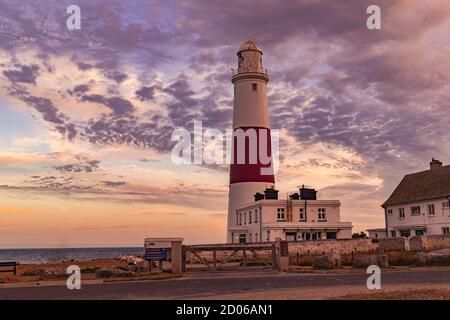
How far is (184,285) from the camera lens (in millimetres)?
22438

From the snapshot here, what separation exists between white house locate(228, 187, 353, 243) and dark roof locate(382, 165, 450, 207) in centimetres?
890

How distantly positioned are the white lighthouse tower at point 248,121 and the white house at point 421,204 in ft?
51.8

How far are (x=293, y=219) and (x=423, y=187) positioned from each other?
609 inches

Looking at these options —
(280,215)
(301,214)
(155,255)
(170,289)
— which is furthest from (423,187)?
(170,289)

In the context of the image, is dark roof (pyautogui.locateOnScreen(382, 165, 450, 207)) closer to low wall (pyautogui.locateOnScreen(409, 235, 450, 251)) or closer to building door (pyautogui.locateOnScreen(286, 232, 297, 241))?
low wall (pyautogui.locateOnScreen(409, 235, 450, 251))

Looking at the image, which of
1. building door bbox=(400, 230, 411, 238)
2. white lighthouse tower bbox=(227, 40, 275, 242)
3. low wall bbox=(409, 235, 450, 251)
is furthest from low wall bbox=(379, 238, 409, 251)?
white lighthouse tower bbox=(227, 40, 275, 242)

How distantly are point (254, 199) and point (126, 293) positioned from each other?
39296mm

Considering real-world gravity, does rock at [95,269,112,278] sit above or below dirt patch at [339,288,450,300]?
below

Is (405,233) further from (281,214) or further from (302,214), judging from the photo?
(281,214)

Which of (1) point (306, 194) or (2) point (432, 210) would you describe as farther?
(1) point (306, 194)

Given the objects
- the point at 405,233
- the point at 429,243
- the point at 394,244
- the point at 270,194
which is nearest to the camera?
the point at 429,243

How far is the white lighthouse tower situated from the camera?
57.7 m

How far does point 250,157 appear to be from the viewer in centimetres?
5822
